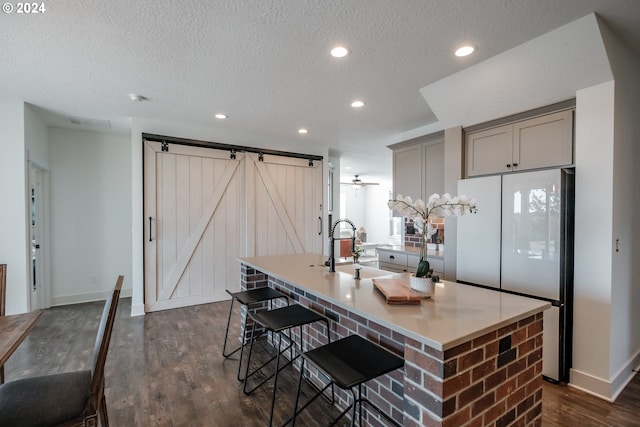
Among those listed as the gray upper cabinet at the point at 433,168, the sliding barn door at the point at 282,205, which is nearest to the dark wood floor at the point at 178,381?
the sliding barn door at the point at 282,205

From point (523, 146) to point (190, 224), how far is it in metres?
4.22

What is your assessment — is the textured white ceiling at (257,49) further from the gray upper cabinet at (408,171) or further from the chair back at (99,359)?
the chair back at (99,359)

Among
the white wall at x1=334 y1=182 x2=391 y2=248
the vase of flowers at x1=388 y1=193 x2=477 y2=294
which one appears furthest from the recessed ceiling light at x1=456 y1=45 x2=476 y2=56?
the white wall at x1=334 y1=182 x2=391 y2=248

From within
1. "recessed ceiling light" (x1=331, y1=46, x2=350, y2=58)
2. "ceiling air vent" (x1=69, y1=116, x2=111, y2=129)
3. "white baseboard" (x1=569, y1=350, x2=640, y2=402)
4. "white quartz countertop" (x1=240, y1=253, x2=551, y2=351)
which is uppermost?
"recessed ceiling light" (x1=331, y1=46, x2=350, y2=58)

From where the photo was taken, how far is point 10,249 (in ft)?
10.8

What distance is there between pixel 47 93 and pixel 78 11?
1876 mm

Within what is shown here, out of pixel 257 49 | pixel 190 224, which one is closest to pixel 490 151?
pixel 257 49

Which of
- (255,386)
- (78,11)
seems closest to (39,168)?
(78,11)

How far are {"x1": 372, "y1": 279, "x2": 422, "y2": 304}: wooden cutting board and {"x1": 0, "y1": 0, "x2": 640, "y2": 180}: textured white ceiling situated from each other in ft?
5.49

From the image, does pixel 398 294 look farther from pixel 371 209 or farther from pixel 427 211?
pixel 371 209

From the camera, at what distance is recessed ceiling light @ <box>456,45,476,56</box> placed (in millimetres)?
2219

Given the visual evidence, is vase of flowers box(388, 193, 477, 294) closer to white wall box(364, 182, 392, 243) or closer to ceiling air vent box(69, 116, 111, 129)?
ceiling air vent box(69, 116, 111, 129)

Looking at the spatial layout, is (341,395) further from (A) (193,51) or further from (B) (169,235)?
(B) (169,235)

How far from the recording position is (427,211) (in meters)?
1.73
